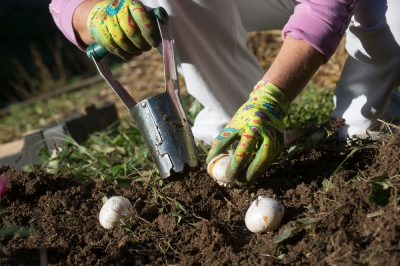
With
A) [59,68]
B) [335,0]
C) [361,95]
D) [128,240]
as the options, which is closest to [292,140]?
[361,95]

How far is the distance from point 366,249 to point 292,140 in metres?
1.00

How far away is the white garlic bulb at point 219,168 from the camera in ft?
5.08

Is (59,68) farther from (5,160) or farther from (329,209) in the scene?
(329,209)

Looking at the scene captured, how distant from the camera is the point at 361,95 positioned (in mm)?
2051

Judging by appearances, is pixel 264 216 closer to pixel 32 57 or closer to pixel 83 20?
pixel 83 20

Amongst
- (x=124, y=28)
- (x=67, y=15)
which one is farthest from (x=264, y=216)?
(x=67, y=15)

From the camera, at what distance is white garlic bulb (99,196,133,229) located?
1554mm

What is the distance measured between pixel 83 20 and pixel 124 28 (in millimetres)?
336

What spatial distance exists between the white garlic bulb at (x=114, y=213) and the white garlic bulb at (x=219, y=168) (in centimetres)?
27

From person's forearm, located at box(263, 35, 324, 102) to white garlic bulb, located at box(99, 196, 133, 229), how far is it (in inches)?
22.6

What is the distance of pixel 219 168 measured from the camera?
1.55 meters

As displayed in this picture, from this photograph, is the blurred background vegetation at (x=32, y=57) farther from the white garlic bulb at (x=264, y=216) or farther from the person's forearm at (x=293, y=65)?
the white garlic bulb at (x=264, y=216)

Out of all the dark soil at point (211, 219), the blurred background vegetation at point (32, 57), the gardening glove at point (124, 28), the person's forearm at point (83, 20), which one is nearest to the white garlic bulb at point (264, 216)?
the dark soil at point (211, 219)

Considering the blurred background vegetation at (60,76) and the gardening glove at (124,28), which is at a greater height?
the gardening glove at (124,28)
